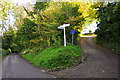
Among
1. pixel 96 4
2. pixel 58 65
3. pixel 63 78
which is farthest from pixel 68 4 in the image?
pixel 63 78

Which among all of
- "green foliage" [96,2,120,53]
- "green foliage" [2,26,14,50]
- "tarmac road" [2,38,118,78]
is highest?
"green foliage" [96,2,120,53]

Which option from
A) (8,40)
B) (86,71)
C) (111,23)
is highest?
(111,23)

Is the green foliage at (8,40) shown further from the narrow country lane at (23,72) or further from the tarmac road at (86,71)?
the tarmac road at (86,71)

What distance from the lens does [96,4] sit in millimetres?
10750

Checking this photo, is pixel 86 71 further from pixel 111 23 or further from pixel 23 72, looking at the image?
pixel 111 23

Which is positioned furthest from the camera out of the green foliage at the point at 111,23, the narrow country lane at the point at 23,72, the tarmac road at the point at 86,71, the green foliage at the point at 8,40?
the green foliage at the point at 8,40

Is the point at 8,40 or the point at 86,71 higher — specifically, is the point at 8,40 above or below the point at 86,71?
below

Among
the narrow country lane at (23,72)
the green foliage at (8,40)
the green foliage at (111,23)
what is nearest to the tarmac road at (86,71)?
the narrow country lane at (23,72)

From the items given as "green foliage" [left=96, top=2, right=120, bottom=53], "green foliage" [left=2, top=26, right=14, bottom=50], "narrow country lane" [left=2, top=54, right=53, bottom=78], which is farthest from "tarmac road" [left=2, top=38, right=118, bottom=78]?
"green foliage" [left=2, top=26, right=14, bottom=50]

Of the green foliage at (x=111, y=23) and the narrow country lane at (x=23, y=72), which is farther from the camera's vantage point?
the green foliage at (x=111, y=23)

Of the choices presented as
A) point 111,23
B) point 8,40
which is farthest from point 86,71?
point 8,40

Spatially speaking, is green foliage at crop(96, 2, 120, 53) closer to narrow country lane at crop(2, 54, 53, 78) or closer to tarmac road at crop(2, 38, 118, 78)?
tarmac road at crop(2, 38, 118, 78)

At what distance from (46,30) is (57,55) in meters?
5.50

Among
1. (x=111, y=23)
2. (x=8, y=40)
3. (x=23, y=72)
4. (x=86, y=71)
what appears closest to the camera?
(x=86, y=71)
